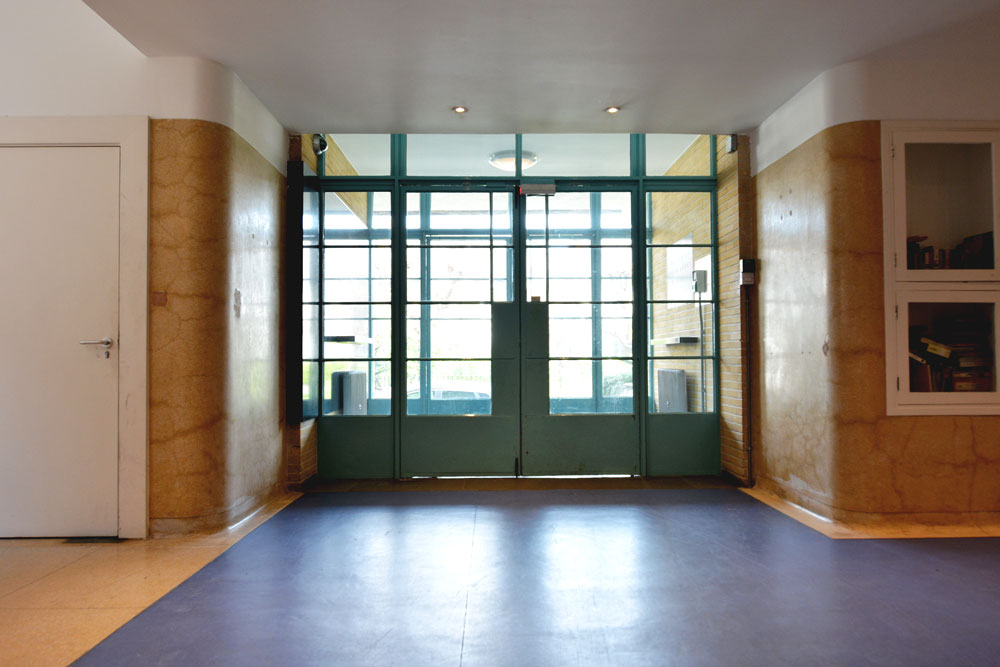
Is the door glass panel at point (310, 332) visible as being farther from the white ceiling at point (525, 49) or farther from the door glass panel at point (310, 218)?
the white ceiling at point (525, 49)

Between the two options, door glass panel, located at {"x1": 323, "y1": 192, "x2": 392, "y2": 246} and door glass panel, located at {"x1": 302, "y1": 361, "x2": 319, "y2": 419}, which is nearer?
door glass panel, located at {"x1": 302, "y1": 361, "x2": 319, "y2": 419}

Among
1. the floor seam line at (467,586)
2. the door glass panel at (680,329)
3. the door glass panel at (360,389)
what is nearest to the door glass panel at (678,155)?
the door glass panel at (680,329)

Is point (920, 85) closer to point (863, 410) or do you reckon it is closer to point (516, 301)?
point (863, 410)

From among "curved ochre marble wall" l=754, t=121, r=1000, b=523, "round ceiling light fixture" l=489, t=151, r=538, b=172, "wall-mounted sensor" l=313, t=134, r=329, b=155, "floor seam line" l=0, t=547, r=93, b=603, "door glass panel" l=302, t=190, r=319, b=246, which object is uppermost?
"wall-mounted sensor" l=313, t=134, r=329, b=155

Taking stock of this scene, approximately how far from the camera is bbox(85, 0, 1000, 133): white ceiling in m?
3.00

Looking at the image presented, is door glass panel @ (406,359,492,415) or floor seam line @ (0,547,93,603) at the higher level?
door glass panel @ (406,359,492,415)

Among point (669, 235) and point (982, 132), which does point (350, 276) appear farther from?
point (982, 132)

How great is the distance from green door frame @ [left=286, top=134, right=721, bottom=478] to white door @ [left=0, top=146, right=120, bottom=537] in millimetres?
1675

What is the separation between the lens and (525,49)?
339cm

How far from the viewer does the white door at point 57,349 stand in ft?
11.1

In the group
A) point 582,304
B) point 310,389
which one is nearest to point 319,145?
point 310,389

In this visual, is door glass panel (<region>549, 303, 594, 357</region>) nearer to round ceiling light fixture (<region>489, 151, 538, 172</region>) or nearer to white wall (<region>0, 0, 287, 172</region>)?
round ceiling light fixture (<region>489, 151, 538, 172</region>)

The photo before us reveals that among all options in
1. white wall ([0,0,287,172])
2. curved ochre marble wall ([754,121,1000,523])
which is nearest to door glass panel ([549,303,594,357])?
curved ochre marble wall ([754,121,1000,523])

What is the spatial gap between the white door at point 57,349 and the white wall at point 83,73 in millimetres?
351
